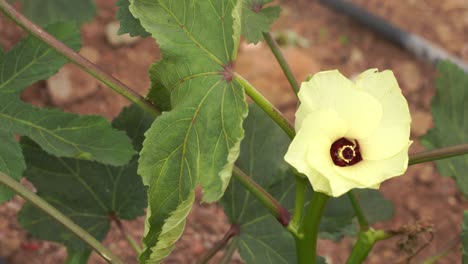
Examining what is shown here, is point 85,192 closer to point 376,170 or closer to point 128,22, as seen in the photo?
point 128,22

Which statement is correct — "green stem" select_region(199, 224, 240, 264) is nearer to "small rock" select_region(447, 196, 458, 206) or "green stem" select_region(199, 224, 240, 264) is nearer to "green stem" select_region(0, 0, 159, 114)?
"green stem" select_region(0, 0, 159, 114)

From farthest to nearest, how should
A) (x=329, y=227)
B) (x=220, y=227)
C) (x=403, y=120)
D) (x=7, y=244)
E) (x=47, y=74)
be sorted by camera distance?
1. (x=220, y=227)
2. (x=7, y=244)
3. (x=329, y=227)
4. (x=47, y=74)
5. (x=403, y=120)

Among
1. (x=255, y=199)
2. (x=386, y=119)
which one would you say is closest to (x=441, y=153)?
(x=386, y=119)

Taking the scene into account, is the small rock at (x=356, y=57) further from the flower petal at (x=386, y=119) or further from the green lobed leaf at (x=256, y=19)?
the flower petal at (x=386, y=119)

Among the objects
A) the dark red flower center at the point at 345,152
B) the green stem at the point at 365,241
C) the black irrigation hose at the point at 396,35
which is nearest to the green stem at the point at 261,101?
the dark red flower center at the point at 345,152

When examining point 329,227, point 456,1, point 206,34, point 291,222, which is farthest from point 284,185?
point 456,1

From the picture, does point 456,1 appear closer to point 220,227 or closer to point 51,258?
point 220,227
